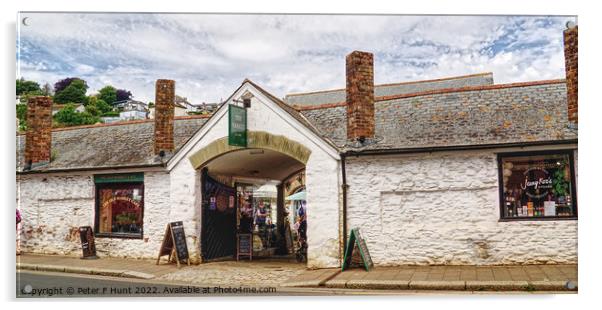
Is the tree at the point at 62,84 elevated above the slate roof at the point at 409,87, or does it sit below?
below

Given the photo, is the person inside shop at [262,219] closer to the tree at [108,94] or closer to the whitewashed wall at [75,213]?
the whitewashed wall at [75,213]

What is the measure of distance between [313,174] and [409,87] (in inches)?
207

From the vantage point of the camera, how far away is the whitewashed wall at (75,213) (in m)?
Result: 12.7

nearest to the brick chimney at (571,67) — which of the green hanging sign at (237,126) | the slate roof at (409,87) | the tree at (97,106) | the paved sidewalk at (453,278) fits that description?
the slate roof at (409,87)

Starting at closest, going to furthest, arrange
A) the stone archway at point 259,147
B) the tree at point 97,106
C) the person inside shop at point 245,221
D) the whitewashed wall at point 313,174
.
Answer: the whitewashed wall at point 313,174 → the stone archway at point 259,147 → the tree at point 97,106 → the person inside shop at point 245,221

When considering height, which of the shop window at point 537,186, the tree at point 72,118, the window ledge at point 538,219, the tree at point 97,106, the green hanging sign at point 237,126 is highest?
the tree at point 97,106

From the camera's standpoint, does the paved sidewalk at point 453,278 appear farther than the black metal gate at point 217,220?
No

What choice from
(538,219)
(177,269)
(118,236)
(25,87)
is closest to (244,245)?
(177,269)

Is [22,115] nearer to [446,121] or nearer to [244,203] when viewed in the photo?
[244,203]

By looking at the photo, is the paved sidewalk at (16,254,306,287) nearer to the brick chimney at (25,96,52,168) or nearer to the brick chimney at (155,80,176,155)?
the brick chimney at (25,96,52,168)

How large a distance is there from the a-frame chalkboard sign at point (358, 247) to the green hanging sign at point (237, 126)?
3.02 m

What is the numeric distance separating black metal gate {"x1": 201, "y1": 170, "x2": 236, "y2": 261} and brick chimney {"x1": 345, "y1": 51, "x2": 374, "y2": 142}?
11.6 ft

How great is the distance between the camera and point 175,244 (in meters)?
12.1

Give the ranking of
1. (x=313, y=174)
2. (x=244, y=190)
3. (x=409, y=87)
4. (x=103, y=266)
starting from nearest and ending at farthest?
(x=313, y=174)
(x=103, y=266)
(x=244, y=190)
(x=409, y=87)
